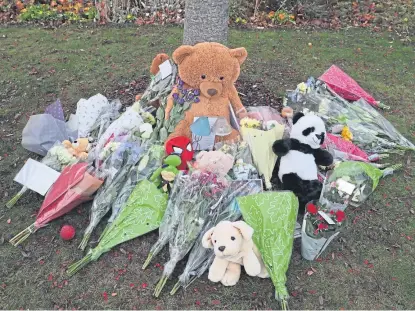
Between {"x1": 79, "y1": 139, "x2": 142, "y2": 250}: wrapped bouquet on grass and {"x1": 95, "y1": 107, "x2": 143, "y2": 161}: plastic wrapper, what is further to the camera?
{"x1": 95, "y1": 107, "x2": 143, "y2": 161}: plastic wrapper

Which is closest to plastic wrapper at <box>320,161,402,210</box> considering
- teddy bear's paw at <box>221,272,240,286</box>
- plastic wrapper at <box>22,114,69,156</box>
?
teddy bear's paw at <box>221,272,240,286</box>

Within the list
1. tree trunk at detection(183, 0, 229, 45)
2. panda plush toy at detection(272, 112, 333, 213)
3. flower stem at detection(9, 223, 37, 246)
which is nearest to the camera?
flower stem at detection(9, 223, 37, 246)

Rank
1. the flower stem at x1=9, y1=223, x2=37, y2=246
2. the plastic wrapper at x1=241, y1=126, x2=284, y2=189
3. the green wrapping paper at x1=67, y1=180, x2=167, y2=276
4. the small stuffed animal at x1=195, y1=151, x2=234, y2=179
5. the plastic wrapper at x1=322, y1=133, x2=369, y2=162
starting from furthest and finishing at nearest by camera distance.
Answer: the plastic wrapper at x1=322, y1=133, x2=369, y2=162, the plastic wrapper at x1=241, y1=126, x2=284, y2=189, the small stuffed animal at x1=195, y1=151, x2=234, y2=179, the flower stem at x1=9, y1=223, x2=37, y2=246, the green wrapping paper at x1=67, y1=180, x2=167, y2=276

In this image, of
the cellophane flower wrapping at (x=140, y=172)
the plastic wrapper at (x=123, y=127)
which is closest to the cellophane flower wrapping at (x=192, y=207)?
the cellophane flower wrapping at (x=140, y=172)

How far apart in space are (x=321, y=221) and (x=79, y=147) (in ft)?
7.00

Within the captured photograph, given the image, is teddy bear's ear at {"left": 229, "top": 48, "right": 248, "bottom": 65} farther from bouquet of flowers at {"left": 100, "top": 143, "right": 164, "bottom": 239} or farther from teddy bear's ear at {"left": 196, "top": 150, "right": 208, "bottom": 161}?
bouquet of flowers at {"left": 100, "top": 143, "right": 164, "bottom": 239}

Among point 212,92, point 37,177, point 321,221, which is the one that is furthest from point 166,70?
point 321,221

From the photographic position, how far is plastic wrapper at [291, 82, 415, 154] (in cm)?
424

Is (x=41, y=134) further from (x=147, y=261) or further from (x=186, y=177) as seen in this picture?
(x=147, y=261)

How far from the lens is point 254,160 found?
359 centimetres

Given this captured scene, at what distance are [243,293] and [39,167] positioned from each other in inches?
74.5

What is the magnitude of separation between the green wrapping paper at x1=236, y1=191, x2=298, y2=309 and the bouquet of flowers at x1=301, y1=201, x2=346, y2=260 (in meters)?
0.09

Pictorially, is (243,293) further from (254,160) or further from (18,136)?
(18,136)

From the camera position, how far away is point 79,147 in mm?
3865
